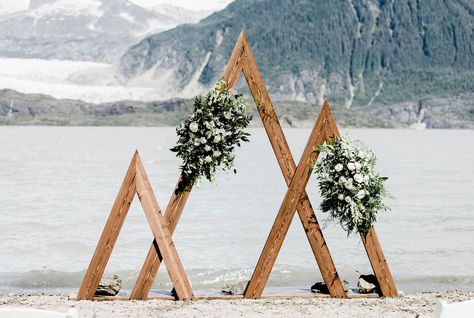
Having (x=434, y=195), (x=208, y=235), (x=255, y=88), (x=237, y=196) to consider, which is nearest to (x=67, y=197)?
(x=237, y=196)

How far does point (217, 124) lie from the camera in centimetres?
1061

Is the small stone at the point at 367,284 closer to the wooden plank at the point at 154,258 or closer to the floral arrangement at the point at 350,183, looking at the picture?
the floral arrangement at the point at 350,183

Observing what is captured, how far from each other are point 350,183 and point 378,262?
1.30m

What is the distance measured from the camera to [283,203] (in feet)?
34.7

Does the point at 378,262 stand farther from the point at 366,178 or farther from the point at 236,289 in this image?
the point at 236,289

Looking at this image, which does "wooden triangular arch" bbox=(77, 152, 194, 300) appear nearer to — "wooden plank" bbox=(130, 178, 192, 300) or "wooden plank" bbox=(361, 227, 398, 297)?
"wooden plank" bbox=(130, 178, 192, 300)

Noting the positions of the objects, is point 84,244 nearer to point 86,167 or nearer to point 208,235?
point 208,235

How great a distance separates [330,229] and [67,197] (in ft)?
56.8

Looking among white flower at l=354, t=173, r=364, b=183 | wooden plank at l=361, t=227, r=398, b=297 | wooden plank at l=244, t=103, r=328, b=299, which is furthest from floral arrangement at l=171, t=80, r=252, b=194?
wooden plank at l=361, t=227, r=398, b=297

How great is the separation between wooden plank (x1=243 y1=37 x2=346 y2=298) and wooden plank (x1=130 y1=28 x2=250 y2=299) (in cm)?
12

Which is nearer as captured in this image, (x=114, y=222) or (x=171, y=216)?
(x=114, y=222)

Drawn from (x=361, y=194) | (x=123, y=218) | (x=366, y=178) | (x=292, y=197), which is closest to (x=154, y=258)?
(x=123, y=218)

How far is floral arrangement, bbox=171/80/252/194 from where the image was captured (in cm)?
1055

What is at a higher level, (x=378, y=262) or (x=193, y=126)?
(x=193, y=126)
